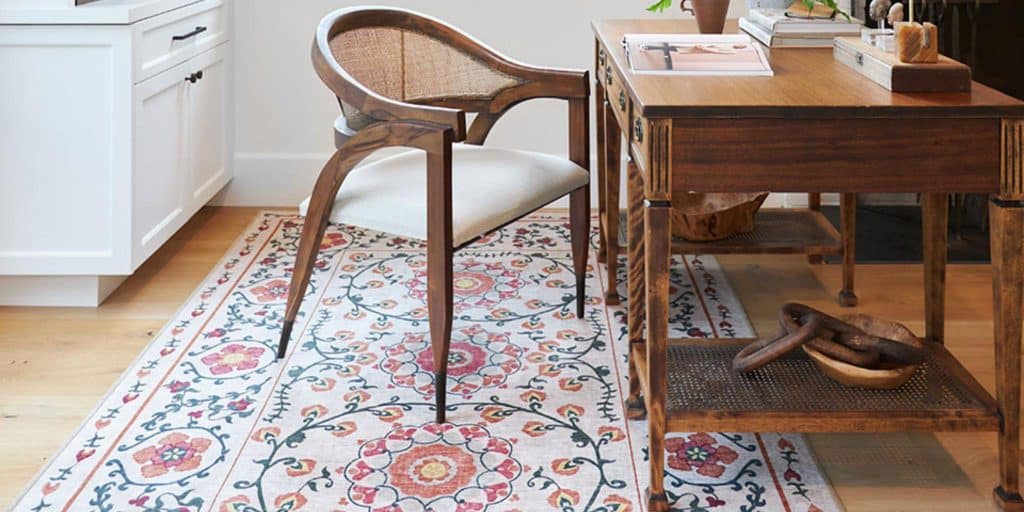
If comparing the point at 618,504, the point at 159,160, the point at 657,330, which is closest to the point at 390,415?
the point at 618,504

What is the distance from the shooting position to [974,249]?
3.70 meters

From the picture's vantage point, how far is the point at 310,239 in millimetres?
2652

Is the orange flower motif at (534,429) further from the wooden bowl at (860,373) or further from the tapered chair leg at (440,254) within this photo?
the wooden bowl at (860,373)

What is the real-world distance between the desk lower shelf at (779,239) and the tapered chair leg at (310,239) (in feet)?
3.17

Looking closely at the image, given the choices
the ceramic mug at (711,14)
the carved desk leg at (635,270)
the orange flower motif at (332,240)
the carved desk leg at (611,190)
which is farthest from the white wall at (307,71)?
the carved desk leg at (635,270)

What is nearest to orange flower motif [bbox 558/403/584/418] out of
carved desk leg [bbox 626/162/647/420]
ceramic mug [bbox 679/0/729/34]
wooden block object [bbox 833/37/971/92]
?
carved desk leg [bbox 626/162/647/420]

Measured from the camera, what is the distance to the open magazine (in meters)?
2.21

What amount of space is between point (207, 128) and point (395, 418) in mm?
1842

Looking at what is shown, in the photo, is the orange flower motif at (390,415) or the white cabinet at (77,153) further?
the white cabinet at (77,153)

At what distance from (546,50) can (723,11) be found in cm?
146

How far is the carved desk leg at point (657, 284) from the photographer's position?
1.90 meters

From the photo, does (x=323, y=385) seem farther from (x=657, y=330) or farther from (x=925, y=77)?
(x=925, y=77)

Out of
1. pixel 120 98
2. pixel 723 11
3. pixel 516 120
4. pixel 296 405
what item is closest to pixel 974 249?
pixel 723 11

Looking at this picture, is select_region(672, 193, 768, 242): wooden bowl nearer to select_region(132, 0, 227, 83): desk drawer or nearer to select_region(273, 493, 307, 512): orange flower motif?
select_region(273, 493, 307, 512): orange flower motif
